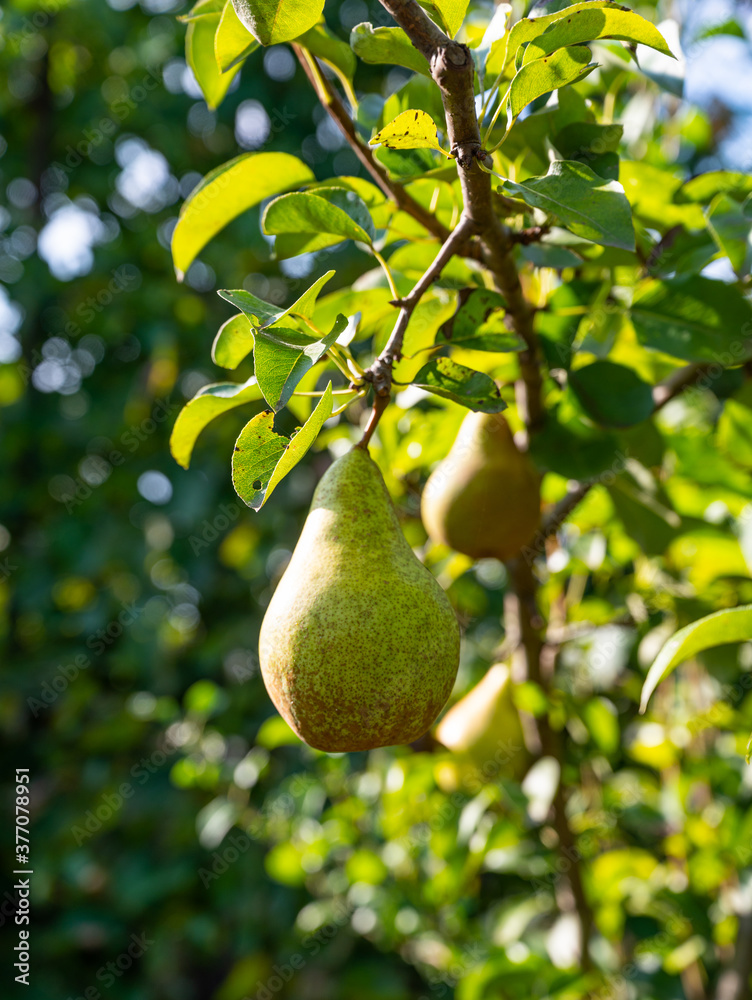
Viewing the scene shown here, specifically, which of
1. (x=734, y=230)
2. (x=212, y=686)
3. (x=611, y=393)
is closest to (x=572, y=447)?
(x=611, y=393)

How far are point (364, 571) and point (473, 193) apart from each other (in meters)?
0.18

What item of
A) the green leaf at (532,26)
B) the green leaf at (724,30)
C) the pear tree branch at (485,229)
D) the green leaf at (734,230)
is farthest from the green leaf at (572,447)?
the green leaf at (724,30)

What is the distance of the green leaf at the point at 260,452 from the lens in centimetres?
33

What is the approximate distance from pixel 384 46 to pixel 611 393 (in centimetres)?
25

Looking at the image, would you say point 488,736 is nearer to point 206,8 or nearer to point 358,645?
point 358,645

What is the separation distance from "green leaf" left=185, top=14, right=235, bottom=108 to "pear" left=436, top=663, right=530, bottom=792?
561 millimetres

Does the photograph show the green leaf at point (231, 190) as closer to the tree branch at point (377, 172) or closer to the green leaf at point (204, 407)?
the tree branch at point (377, 172)

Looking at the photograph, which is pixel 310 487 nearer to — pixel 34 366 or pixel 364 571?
pixel 34 366

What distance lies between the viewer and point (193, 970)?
1.85m

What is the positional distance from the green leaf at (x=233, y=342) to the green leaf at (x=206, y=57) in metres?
0.23

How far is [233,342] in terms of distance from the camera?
0.43 metres

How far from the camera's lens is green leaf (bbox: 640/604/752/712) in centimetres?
40

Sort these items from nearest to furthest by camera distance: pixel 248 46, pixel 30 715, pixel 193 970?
pixel 248 46 → pixel 193 970 → pixel 30 715

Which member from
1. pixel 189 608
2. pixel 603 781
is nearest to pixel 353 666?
pixel 603 781
